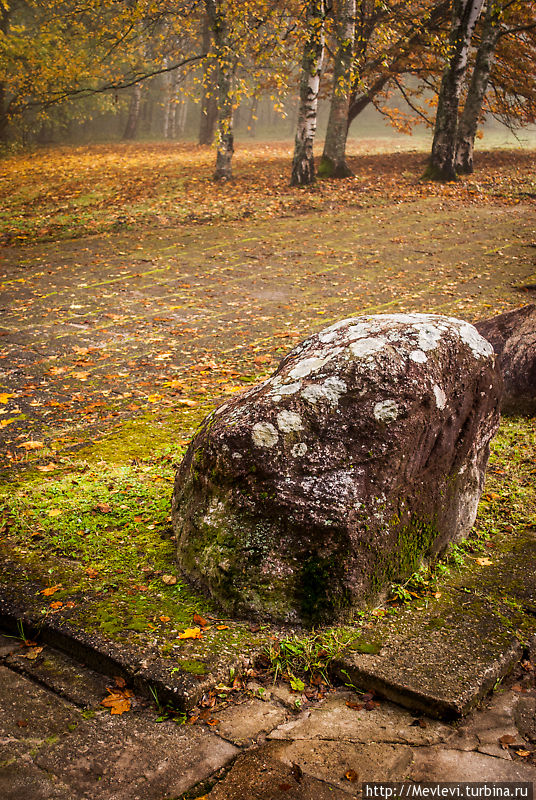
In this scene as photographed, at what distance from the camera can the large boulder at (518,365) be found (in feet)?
21.5

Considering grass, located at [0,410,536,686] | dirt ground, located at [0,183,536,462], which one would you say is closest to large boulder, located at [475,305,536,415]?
grass, located at [0,410,536,686]

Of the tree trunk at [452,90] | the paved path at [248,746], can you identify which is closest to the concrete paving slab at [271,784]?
the paved path at [248,746]

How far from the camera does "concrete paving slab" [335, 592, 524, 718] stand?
277cm

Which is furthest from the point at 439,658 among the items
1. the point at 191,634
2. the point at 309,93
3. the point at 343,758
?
the point at 309,93

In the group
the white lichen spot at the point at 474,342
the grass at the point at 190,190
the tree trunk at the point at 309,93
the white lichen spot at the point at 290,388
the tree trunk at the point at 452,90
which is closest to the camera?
the white lichen spot at the point at 290,388

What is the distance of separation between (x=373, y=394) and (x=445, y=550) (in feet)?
3.97

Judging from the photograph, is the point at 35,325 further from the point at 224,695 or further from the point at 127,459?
the point at 224,695

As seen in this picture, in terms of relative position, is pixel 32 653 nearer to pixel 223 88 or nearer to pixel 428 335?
pixel 428 335

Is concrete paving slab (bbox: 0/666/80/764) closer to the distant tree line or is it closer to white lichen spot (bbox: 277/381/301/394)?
white lichen spot (bbox: 277/381/301/394)

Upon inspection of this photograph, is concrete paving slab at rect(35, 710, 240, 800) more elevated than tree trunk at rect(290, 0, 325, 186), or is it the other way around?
tree trunk at rect(290, 0, 325, 186)

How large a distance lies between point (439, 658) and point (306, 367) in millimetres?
1617

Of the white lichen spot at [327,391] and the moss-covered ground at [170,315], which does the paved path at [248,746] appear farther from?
the white lichen spot at [327,391]

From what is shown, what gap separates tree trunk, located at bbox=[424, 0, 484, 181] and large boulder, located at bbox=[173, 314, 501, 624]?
52.9 ft

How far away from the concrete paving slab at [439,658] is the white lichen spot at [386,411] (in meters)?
1.01
